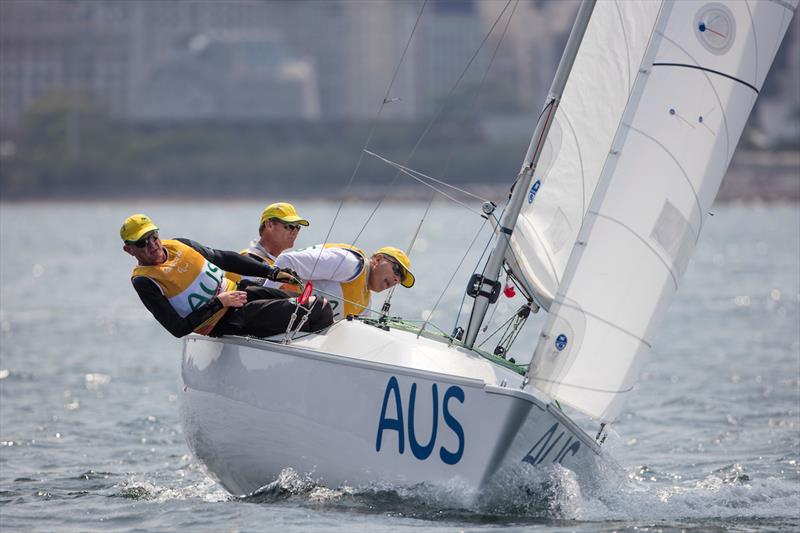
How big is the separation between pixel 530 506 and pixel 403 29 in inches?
4288

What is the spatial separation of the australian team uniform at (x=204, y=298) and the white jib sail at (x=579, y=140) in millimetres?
901

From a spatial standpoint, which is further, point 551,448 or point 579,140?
point 579,140

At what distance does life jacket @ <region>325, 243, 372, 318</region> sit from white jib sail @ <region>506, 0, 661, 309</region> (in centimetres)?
65

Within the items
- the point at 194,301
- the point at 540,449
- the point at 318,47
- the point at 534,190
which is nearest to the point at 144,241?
the point at 194,301

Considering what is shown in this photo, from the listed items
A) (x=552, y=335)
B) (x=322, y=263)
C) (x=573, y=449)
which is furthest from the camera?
(x=322, y=263)

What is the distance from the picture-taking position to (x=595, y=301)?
5.62 metres

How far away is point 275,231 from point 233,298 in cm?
63

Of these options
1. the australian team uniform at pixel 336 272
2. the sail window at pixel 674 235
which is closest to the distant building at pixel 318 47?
the australian team uniform at pixel 336 272

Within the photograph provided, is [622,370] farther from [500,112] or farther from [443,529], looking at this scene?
[500,112]

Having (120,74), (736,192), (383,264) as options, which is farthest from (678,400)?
(120,74)

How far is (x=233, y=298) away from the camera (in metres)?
5.98

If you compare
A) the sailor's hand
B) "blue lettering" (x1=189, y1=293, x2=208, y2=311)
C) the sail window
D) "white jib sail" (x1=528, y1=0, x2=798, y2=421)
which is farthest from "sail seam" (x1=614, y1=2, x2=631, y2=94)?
"blue lettering" (x1=189, y1=293, x2=208, y2=311)

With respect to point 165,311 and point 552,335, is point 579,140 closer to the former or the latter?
point 552,335

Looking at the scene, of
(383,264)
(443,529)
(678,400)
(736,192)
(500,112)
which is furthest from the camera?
(500,112)
